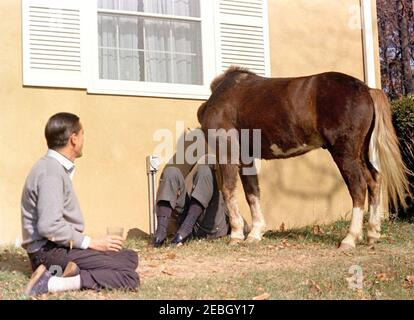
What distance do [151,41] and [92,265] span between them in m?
4.38

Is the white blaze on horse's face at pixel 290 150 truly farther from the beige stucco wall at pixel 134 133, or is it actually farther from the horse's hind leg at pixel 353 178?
the beige stucco wall at pixel 134 133

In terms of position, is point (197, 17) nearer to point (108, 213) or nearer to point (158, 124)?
point (158, 124)

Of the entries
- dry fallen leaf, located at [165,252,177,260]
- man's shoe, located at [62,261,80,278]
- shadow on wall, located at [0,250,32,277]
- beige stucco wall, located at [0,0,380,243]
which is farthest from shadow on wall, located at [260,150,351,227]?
man's shoe, located at [62,261,80,278]

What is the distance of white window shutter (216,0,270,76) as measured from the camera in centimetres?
810

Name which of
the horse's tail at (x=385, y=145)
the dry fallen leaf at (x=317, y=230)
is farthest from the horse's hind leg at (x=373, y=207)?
the dry fallen leaf at (x=317, y=230)

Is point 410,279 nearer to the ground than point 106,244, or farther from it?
nearer to the ground

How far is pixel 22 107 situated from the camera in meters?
6.96

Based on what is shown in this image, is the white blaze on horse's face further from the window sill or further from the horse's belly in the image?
the window sill

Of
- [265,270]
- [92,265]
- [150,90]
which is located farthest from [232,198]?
[92,265]

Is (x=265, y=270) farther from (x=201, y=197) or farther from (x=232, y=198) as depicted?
(x=201, y=197)

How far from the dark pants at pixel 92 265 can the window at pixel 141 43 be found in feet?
11.1

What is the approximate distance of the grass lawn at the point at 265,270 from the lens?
13.6ft

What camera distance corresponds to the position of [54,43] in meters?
7.18
